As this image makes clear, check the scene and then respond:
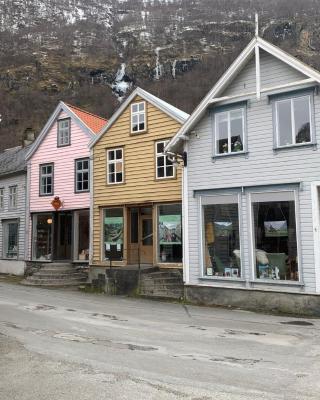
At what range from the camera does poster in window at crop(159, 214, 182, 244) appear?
18.5 m

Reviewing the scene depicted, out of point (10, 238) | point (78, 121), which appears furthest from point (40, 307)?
point (10, 238)

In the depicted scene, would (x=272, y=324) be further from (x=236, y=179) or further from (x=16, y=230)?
(x=16, y=230)

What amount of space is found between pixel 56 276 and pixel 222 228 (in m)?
9.17

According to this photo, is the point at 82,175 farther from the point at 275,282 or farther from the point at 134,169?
the point at 275,282

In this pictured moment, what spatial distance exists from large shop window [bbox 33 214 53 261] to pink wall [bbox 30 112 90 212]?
0.53 metres

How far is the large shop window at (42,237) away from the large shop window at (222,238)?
35.9 ft

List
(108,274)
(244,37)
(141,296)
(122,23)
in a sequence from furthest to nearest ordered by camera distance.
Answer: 1. (122,23)
2. (244,37)
3. (108,274)
4. (141,296)

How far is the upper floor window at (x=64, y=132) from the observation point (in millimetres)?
23906

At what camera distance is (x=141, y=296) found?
17.2 meters

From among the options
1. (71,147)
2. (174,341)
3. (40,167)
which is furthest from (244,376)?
(40,167)

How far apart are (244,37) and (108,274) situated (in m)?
113

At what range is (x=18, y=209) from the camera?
26.0 metres

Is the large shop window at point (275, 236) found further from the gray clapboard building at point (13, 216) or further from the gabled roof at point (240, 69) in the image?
the gray clapboard building at point (13, 216)

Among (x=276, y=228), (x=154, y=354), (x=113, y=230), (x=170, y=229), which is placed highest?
(x=113, y=230)
